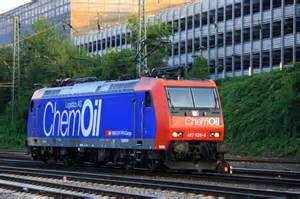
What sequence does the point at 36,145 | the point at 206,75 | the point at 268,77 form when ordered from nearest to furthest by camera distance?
the point at 36,145 → the point at 268,77 → the point at 206,75

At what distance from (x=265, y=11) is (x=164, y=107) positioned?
4462cm

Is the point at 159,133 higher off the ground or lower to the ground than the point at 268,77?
lower

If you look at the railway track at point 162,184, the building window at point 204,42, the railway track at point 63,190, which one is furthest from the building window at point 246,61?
the railway track at point 63,190

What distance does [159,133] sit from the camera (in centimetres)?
2302

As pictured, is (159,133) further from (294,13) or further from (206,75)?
(294,13)

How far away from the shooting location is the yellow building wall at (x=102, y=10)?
10538 centimetres

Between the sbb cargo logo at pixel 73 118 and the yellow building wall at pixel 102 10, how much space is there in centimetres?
7230

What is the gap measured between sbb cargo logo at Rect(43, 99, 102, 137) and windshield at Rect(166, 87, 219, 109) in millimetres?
4275

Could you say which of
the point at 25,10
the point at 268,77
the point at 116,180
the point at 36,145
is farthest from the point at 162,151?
the point at 25,10

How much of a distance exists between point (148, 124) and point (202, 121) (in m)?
1.83

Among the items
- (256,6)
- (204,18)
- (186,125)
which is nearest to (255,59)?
(256,6)

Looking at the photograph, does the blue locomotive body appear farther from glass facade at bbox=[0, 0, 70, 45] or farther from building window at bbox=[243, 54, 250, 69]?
glass facade at bbox=[0, 0, 70, 45]

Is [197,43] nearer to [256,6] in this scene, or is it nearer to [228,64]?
[228,64]

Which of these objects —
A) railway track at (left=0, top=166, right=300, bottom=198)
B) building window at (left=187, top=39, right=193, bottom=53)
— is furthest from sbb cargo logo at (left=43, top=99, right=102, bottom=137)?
building window at (left=187, top=39, right=193, bottom=53)
